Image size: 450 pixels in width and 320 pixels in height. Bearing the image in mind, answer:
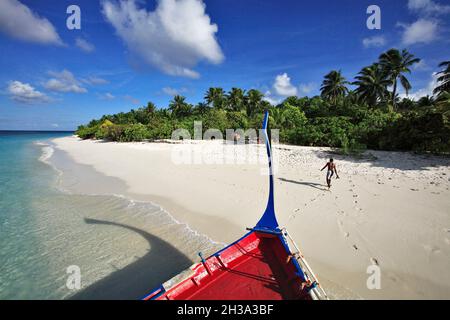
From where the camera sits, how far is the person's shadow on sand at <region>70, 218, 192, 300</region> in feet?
12.9

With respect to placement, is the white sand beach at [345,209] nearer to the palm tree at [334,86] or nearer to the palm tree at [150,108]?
the palm tree at [334,86]

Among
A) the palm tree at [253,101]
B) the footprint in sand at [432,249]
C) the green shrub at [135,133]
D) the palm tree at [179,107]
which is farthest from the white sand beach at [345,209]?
the palm tree at [179,107]

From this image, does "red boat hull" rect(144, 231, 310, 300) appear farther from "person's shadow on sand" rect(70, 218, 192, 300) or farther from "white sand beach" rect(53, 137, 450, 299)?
"person's shadow on sand" rect(70, 218, 192, 300)

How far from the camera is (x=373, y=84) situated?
29672mm

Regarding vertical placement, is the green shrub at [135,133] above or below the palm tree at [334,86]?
below

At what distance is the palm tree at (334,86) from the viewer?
124ft

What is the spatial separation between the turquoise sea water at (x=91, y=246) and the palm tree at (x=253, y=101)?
116 ft

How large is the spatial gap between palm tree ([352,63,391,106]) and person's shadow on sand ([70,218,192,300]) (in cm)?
3608

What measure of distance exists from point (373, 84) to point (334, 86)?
9.19m

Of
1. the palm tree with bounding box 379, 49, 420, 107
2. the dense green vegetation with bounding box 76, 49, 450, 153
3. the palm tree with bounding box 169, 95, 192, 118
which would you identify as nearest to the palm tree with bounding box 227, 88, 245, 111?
the dense green vegetation with bounding box 76, 49, 450, 153

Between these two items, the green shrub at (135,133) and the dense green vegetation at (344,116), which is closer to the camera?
the dense green vegetation at (344,116)
